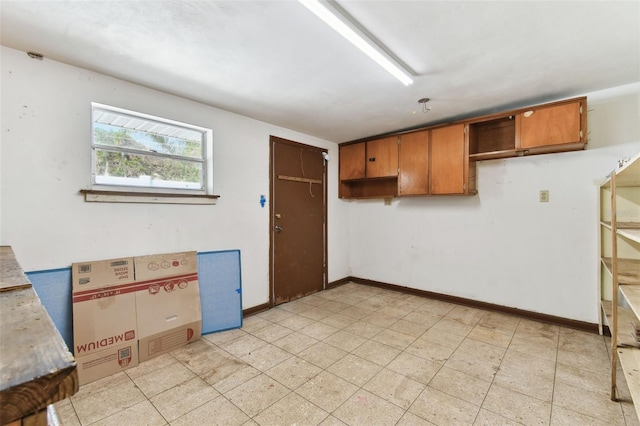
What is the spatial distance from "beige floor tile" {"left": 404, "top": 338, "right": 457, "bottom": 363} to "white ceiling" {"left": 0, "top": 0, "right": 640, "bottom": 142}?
8.03 feet

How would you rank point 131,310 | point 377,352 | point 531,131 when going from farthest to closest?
point 531,131 < point 377,352 < point 131,310

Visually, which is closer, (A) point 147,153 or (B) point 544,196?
(A) point 147,153

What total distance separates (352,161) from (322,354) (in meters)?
3.04

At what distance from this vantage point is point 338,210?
4.81 metres

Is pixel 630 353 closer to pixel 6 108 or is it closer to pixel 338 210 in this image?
pixel 338 210

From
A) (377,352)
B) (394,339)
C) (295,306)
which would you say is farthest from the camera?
(295,306)

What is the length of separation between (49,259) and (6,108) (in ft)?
3.69

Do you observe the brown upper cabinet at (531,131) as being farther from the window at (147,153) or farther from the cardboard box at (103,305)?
the cardboard box at (103,305)

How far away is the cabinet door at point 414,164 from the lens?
3.75 metres

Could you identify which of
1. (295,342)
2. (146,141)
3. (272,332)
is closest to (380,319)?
(295,342)

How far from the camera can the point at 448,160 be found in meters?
3.53

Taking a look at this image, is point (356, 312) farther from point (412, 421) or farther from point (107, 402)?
point (107, 402)

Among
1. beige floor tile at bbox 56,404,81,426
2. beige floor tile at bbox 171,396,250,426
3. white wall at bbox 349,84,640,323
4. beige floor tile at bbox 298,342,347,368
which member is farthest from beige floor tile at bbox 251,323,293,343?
white wall at bbox 349,84,640,323

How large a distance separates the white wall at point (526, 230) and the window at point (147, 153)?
2924mm
